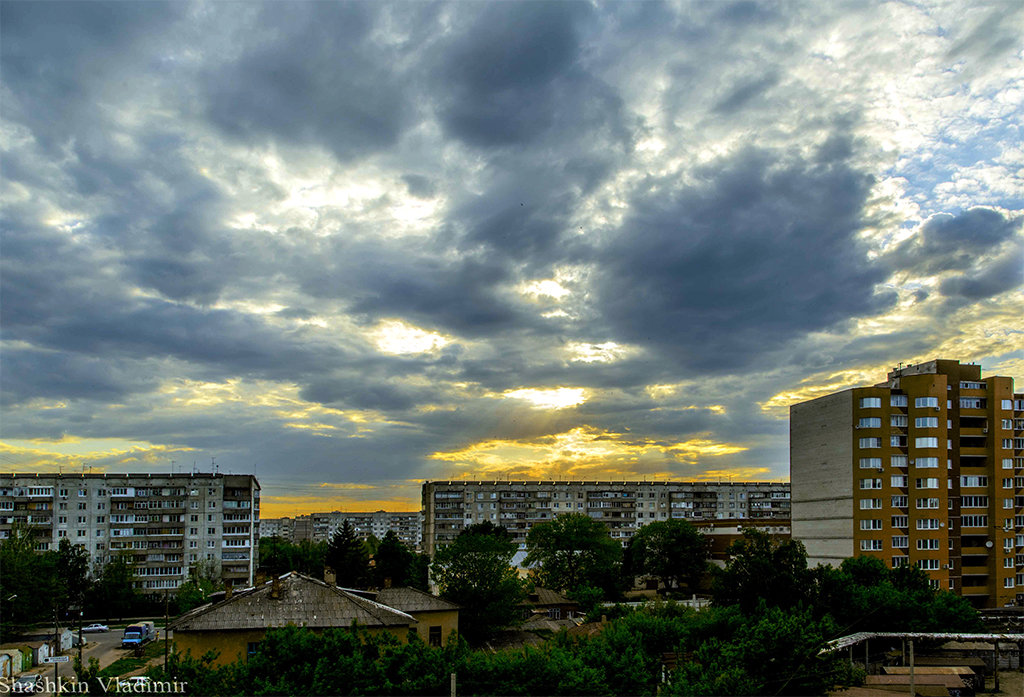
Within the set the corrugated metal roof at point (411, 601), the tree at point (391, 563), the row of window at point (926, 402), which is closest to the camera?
the corrugated metal roof at point (411, 601)

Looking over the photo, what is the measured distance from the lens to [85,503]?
75.1 m

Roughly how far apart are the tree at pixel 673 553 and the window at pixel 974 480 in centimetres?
2559

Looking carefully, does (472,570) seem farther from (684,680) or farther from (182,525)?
(182,525)

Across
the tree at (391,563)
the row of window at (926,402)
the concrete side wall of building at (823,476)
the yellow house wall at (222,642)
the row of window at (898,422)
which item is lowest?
the tree at (391,563)

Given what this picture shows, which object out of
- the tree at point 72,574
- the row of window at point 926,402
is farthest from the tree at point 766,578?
the tree at point 72,574

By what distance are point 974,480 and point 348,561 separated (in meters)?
58.7

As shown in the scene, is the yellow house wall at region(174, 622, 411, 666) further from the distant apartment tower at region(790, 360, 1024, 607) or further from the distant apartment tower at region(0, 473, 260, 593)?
the distant apartment tower at region(0, 473, 260, 593)

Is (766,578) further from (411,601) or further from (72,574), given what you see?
(72,574)

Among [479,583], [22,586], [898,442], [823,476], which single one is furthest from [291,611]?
[898,442]

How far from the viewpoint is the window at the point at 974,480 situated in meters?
54.9

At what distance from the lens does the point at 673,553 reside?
72312 mm

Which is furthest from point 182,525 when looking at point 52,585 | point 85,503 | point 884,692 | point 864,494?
point 884,692

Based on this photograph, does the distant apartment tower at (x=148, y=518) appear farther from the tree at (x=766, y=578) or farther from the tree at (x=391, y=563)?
the tree at (x=766, y=578)

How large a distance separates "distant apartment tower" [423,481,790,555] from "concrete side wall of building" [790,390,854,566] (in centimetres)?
4081
